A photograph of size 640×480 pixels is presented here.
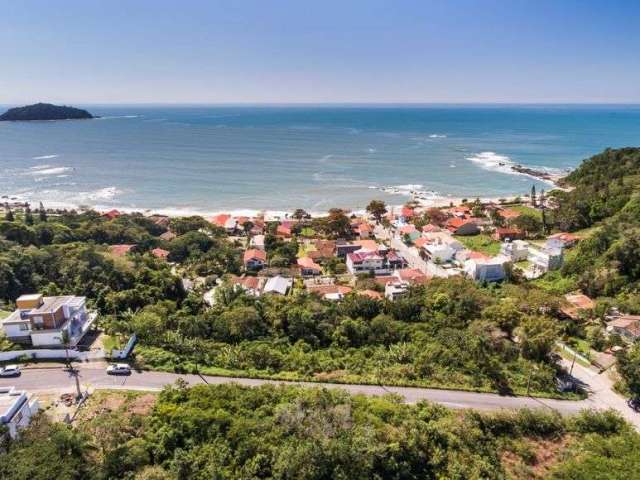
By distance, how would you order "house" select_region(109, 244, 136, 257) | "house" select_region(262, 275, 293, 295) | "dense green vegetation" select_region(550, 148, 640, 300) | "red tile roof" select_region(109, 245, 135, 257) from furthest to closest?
"red tile roof" select_region(109, 245, 135, 257)
"house" select_region(109, 244, 136, 257)
"house" select_region(262, 275, 293, 295)
"dense green vegetation" select_region(550, 148, 640, 300)

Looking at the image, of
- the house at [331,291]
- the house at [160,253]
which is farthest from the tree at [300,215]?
the house at [331,291]

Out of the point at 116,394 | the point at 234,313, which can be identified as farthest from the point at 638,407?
the point at 116,394

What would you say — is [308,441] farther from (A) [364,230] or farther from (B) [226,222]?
(B) [226,222]

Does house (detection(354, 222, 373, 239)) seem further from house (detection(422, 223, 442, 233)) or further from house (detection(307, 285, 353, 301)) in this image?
house (detection(307, 285, 353, 301))

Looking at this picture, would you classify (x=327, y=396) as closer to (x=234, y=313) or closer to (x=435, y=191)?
(x=234, y=313)

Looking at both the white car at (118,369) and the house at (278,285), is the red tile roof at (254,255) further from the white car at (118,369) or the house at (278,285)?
the white car at (118,369)

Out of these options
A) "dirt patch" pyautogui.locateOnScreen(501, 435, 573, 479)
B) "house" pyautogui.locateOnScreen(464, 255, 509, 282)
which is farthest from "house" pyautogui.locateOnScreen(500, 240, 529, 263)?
"dirt patch" pyautogui.locateOnScreen(501, 435, 573, 479)

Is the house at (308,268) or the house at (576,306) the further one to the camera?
the house at (308,268)

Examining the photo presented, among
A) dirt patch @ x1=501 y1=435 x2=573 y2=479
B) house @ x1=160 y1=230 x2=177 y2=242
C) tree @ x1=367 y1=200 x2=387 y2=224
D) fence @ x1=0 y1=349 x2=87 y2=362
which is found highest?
tree @ x1=367 y1=200 x2=387 y2=224
